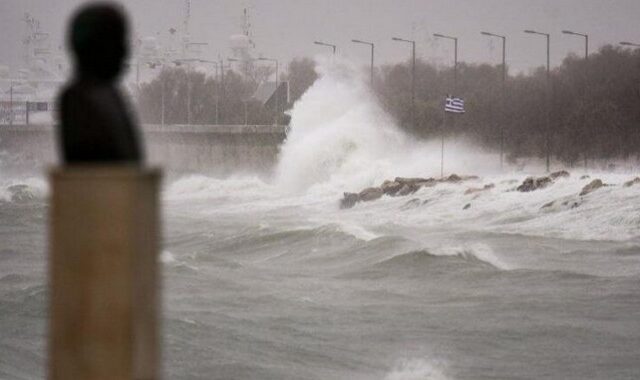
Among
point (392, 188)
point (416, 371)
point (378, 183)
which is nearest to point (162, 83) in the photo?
point (378, 183)

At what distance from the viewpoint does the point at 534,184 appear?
4628cm

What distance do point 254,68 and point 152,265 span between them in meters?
161

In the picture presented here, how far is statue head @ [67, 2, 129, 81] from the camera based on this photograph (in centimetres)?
214

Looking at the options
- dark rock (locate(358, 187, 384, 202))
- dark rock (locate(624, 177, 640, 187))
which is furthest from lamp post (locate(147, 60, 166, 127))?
dark rock (locate(624, 177, 640, 187))

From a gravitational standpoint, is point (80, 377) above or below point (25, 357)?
above

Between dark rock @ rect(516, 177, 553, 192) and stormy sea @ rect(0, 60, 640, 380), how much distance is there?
0.37 metres

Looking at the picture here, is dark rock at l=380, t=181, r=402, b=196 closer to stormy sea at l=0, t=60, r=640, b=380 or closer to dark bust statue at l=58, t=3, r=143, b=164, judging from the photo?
stormy sea at l=0, t=60, r=640, b=380

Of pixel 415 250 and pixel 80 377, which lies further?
pixel 415 250

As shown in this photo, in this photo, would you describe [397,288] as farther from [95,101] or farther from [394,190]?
[394,190]

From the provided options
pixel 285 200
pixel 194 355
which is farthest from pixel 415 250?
pixel 285 200

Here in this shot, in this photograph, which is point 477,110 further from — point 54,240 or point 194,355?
point 54,240

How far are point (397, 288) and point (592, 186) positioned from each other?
57.7 feet

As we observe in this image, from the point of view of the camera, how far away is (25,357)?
16.5 m

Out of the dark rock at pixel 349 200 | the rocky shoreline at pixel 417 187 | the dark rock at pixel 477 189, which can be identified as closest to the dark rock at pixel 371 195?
the rocky shoreline at pixel 417 187
